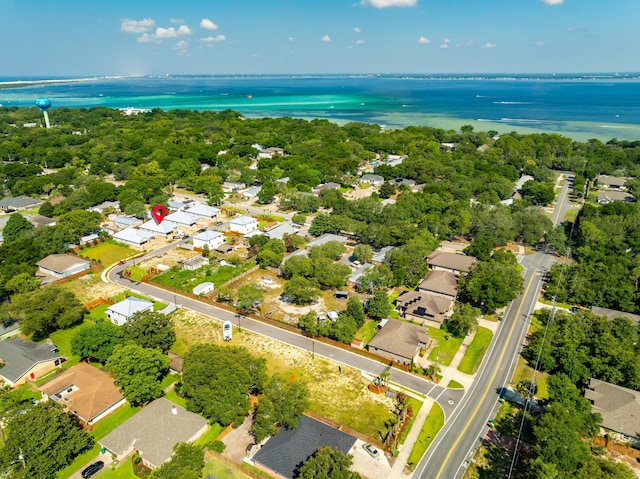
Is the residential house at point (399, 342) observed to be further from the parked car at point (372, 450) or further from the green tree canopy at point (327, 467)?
the green tree canopy at point (327, 467)

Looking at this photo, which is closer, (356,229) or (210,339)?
(210,339)

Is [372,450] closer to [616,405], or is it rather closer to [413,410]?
[413,410]

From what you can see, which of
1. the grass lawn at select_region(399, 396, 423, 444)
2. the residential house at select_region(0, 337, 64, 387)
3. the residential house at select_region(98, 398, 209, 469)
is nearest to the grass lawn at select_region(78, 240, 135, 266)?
the residential house at select_region(0, 337, 64, 387)

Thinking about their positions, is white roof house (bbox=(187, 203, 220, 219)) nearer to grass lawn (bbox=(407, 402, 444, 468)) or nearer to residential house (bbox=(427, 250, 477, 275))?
residential house (bbox=(427, 250, 477, 275))

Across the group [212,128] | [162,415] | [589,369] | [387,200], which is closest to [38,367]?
[162,415]

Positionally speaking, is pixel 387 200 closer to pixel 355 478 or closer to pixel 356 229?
pixel 356 229

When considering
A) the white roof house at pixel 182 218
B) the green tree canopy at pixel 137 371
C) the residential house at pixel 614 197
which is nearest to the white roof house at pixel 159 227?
the white roof house at pixel 182 218
